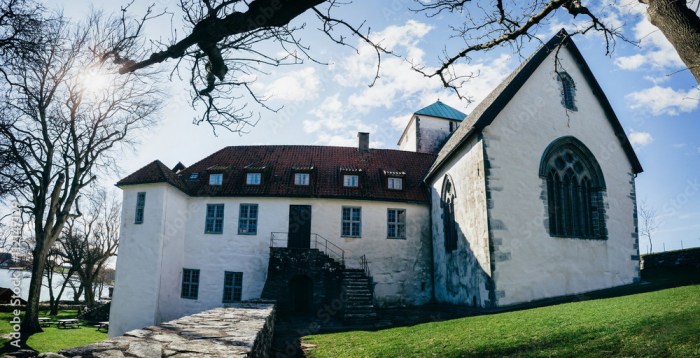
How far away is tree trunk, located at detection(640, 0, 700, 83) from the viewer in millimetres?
3846

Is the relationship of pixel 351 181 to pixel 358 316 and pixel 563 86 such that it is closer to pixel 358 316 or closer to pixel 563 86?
pixel 358 316

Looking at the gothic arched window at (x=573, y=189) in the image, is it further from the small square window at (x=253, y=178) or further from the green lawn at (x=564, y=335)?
the small square window at (x=253, y=178)

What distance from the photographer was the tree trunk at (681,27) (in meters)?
3.85

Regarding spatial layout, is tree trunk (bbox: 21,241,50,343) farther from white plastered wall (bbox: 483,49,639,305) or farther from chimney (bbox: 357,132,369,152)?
white plastered wall (bbox: 483,49,639,305)

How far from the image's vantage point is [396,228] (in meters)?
23.5

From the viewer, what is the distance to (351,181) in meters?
24.1

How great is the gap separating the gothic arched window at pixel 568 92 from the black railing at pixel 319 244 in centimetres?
1381

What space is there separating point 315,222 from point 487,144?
1102 centimetres

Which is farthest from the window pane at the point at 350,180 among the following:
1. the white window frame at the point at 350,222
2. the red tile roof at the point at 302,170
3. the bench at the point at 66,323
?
the bench at the point at 66,323

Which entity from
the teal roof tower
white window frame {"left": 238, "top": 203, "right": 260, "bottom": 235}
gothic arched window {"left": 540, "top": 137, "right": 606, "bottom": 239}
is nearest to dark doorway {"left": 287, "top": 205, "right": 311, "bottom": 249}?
white window frame {"left": 238, "top": 203, "right": 260, "bottom": 235}

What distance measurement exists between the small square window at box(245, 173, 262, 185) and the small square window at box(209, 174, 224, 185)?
1.58 meters

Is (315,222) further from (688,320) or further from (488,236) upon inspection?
(688,320)

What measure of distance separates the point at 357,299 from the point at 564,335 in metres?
11.1

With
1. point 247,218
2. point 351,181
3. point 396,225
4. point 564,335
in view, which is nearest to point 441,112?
point 351,181
